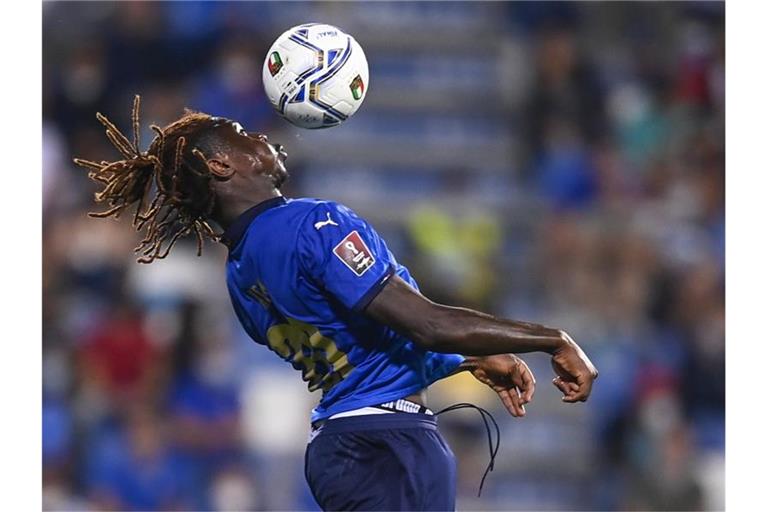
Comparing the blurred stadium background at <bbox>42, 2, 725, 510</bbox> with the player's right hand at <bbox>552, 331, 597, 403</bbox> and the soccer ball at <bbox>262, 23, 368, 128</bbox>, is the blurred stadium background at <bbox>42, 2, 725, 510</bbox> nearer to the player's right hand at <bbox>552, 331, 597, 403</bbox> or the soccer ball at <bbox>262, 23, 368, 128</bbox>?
the soccer ball at <bbox>262, 23, 368, 128</bbox>

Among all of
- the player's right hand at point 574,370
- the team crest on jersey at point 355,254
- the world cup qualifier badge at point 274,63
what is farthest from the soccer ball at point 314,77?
the player's right hand at point 574,370

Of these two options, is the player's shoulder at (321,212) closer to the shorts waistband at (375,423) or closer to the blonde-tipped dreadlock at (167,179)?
the blonde-tipped dreadlock at (167,179)

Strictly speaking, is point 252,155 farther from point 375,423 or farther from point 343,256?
point 375,423

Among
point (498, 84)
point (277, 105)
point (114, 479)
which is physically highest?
point (498, 84)

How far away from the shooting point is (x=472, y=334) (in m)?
2.98

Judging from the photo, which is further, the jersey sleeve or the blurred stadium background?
the blurred stadium background

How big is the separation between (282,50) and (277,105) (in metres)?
0.16

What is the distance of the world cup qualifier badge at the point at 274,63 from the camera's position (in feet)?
11.9

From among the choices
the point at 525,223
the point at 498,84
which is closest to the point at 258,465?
the point at 525,223

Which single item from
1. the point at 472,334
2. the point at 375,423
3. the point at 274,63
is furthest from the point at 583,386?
the point at 274,63

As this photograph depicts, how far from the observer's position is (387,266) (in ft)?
10.1

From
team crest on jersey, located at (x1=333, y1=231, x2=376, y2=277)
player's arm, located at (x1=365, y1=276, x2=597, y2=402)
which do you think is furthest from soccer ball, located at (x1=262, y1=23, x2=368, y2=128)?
player's arm, located at (x1=365, y1=276, x2=597, y2=402)

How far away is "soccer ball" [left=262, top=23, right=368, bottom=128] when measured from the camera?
3.57 meters
